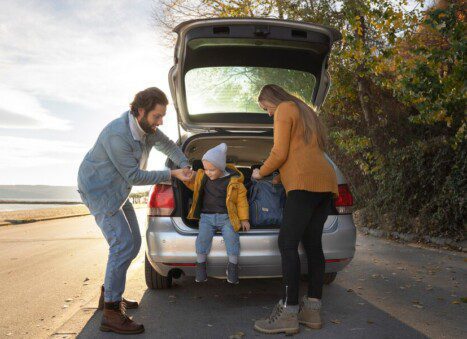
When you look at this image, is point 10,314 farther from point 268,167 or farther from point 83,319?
point 268,167

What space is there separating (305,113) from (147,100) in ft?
3.95

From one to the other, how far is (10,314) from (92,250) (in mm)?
4713

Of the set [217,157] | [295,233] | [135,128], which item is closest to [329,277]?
[295,233]

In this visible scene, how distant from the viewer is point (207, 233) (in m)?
4.31

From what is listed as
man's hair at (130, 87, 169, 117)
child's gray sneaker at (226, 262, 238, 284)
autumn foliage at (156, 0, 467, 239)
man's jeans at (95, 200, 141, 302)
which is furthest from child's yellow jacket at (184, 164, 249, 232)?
autumn foliage at (156, 0, 467, 239)

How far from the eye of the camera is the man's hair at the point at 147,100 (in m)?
3.88

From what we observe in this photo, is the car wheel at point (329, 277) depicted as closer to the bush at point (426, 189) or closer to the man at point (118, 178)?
the man at point (118, 178)

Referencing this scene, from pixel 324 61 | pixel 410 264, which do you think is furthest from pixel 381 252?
pixel 324 61

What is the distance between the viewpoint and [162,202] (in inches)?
176

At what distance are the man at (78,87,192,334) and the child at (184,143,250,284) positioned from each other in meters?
0.56

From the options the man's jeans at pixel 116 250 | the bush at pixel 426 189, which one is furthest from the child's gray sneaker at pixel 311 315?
the bush at pixel 426 189

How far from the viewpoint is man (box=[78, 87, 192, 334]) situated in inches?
151

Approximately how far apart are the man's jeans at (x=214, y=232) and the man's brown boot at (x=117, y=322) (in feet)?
2.56

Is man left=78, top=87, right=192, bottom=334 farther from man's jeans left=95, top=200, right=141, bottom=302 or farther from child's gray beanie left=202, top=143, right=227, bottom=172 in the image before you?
child's gray beanie left=202, top=143, right=227, bottom=172
